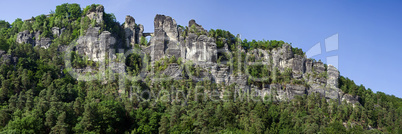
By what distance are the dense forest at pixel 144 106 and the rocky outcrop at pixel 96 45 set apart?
1996 mm

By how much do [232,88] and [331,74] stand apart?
761 inches

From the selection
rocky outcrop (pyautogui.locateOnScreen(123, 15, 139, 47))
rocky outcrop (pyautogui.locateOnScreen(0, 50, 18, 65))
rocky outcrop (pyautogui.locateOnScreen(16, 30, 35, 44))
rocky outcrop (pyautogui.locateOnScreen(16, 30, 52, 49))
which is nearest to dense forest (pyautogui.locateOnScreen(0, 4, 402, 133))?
rocky outcrop (pyautogui.locateOnScreen(0, 50, 18, 65))

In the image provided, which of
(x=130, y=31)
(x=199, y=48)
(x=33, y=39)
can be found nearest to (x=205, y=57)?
(x=199, y=48)

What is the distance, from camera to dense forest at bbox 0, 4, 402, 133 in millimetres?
59156

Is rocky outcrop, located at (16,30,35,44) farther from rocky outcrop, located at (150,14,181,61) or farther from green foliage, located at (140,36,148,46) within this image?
rocky outcrop, located at (150,14,181,61)

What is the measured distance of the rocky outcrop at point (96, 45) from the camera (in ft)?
A: 281

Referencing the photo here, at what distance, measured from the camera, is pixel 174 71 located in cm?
8019

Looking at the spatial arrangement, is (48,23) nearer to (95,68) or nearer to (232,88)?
(95,68)

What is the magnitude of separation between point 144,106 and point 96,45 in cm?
2304

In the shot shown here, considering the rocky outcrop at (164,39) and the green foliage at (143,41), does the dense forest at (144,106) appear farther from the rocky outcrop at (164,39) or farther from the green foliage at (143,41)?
the green foliage at (143,41)

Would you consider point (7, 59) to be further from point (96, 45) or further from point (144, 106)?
point (144, 106)

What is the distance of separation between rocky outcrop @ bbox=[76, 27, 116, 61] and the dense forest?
200 cm

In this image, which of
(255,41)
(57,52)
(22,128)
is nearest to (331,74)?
(255,41)

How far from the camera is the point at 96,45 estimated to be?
284ft
